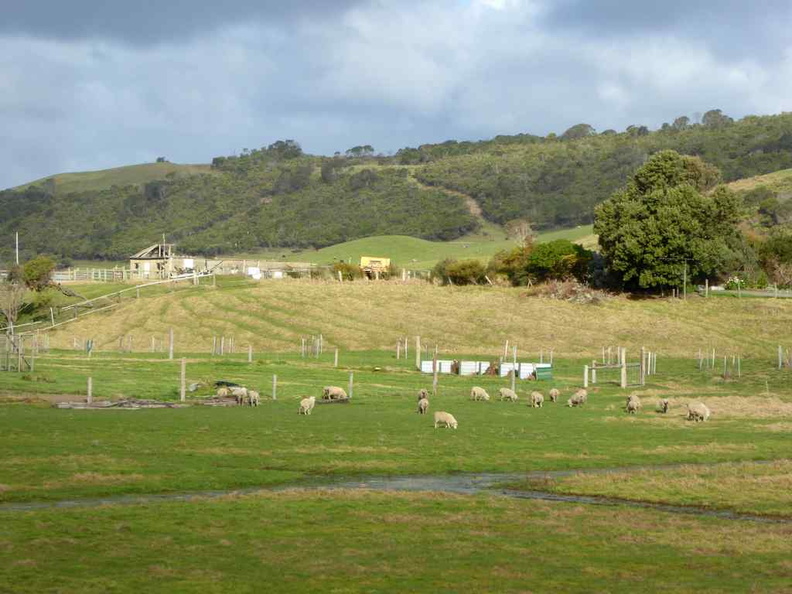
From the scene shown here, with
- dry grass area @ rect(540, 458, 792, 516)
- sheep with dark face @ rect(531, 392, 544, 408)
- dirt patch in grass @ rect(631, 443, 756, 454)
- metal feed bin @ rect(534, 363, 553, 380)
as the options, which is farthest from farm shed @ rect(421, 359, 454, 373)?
dry grass area @ rect(540, 458, 792, 516)

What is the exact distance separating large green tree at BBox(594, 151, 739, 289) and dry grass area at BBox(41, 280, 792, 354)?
302 centimetres

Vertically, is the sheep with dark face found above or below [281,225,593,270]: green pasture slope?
below

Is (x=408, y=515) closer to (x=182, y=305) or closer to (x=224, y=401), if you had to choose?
(x=224, y=401)

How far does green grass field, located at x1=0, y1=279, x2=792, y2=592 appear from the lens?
1903 centimetres

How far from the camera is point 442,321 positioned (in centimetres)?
9738

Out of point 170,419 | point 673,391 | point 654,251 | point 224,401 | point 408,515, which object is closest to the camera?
point 408,515

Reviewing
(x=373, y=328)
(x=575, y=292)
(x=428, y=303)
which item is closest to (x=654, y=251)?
(x=575, y=292)

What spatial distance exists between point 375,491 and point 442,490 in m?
1.88

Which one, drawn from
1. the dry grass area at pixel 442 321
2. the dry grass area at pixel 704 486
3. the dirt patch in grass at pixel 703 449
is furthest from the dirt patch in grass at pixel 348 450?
the dry grass area at pixel 442 321

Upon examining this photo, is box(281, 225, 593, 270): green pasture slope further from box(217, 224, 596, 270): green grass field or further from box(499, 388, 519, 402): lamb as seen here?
box(499, 388, 519, 402): lamb

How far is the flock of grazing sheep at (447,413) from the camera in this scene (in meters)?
45.0

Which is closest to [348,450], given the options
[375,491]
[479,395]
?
[375,491]

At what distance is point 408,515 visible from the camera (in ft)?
79.4

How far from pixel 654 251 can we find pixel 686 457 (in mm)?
69663
